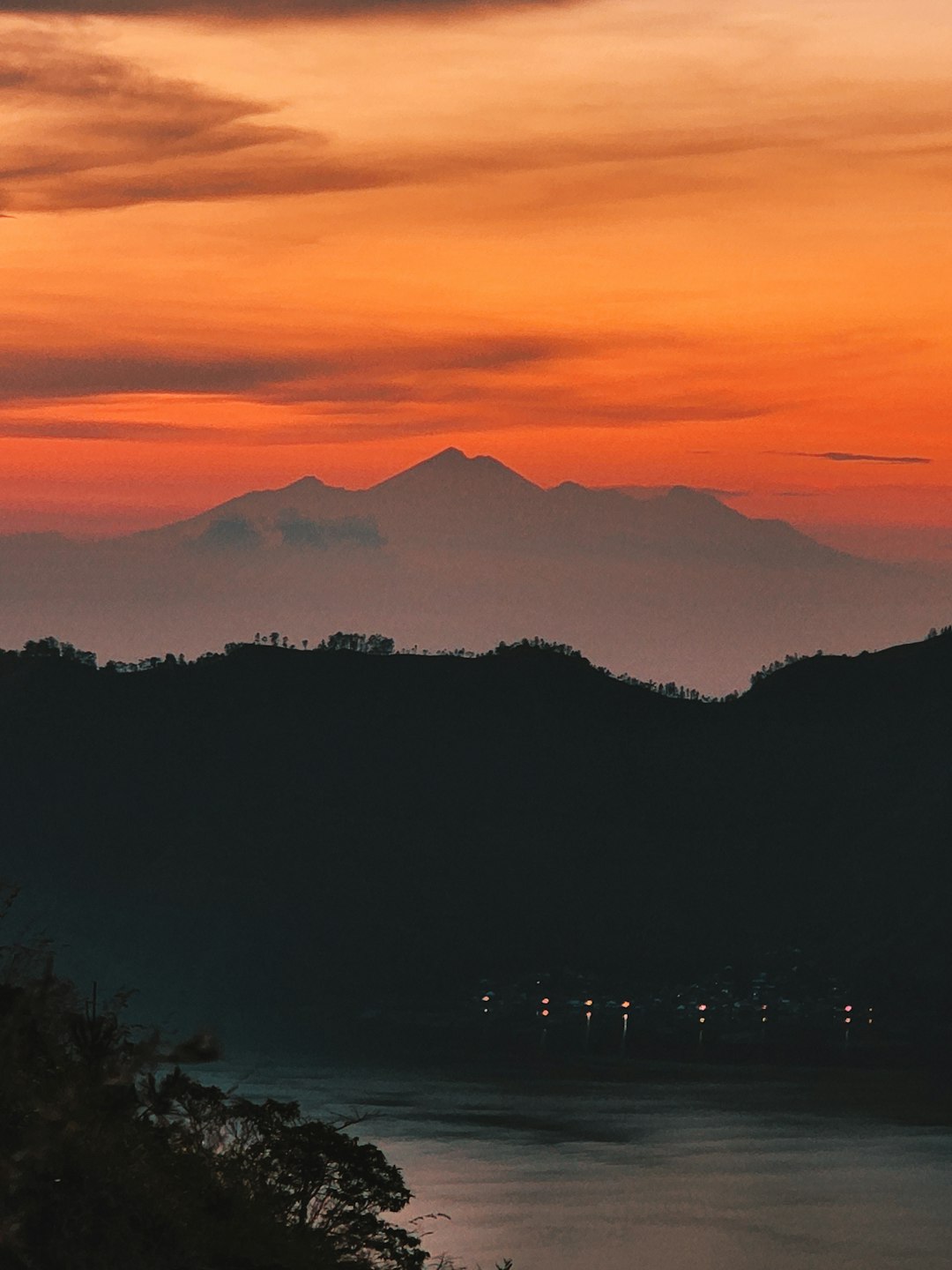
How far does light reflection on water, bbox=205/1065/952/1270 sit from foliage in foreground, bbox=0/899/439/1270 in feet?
171

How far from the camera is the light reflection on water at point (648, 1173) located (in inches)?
3533

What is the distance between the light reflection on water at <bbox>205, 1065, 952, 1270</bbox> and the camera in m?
89.8

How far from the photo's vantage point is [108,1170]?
2222cm

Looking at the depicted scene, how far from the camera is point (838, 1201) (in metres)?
103

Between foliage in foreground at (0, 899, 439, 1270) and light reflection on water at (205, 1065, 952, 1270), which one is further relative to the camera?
light reflection on water at (205, 1065, 952, 1270)

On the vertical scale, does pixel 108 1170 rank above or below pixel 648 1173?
above

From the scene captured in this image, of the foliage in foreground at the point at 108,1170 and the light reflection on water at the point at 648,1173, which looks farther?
the light reflection on water at the point at 648,1173

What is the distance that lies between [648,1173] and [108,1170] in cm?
9384

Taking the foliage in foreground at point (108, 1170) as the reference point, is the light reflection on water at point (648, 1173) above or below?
below

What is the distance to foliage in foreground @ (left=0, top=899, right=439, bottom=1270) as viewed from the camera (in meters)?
21.5

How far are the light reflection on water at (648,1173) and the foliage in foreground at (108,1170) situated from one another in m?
52.3

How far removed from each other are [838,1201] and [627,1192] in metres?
10.4

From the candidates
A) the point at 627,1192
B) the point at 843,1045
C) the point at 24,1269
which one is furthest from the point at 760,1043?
the point at 24,1269

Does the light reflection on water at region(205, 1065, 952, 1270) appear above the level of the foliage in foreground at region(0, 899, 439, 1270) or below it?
below
